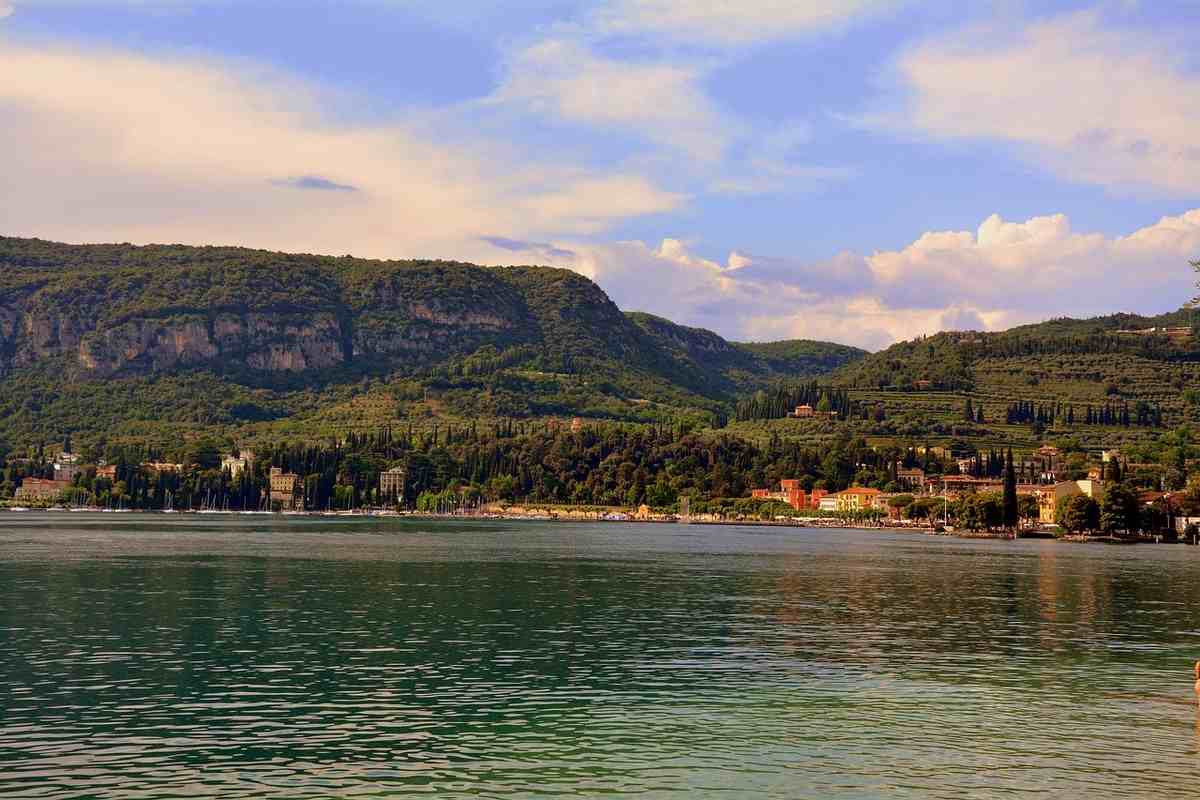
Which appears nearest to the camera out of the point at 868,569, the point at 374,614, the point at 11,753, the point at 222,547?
the point at 11,753

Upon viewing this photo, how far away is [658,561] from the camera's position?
12488cm

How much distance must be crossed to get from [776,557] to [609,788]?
10818cm

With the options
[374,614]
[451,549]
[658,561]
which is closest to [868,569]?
[658,561]

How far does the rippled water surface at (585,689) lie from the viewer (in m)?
31.2

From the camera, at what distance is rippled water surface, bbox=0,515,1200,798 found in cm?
3120

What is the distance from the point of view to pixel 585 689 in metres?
43.2

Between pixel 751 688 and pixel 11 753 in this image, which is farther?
pixel 751 688

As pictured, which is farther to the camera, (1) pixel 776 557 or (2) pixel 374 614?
(1) pixel 776 557

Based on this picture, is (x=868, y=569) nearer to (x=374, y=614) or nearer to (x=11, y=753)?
(x=374, y=614)

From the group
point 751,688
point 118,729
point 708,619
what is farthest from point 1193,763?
point 708,619

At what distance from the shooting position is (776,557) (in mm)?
136375

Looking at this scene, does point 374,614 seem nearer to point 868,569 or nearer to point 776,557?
point 868,569

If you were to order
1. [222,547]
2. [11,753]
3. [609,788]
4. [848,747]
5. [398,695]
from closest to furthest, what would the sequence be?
[609,788] → [11,753] → [848,747] → [398,695] → [222,547]

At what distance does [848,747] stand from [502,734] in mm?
9299
